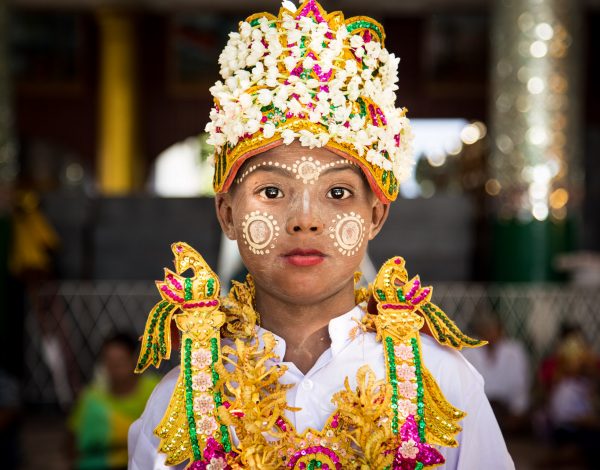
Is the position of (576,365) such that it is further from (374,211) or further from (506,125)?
(374,211)

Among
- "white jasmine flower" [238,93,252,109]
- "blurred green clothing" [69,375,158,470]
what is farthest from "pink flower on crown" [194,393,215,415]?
"blurred green clothing" [69,375,158,470]

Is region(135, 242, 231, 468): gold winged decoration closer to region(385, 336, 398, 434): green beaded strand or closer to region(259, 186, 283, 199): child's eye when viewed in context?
region(259, 186, 283, 199): child's eye

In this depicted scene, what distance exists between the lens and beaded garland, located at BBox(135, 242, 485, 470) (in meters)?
1.77

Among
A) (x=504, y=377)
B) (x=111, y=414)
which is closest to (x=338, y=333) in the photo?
(x=111, y=414)

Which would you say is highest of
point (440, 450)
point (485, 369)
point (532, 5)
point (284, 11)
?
point (532, 5)

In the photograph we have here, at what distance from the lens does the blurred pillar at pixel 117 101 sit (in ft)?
39.2

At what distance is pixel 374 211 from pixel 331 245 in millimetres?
174

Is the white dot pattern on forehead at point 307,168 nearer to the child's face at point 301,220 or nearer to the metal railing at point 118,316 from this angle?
the child's face at point 301,220

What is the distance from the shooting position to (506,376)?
280 inches

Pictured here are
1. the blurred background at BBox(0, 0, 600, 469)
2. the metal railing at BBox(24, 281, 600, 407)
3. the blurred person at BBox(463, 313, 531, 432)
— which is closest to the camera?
the blurred background at BBox(0, 0, 600, 469)

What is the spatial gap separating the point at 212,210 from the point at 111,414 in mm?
4507

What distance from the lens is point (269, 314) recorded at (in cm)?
191

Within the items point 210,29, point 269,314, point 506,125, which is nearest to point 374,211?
point 269,314

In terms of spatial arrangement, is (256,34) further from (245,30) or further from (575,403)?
(575,403)
